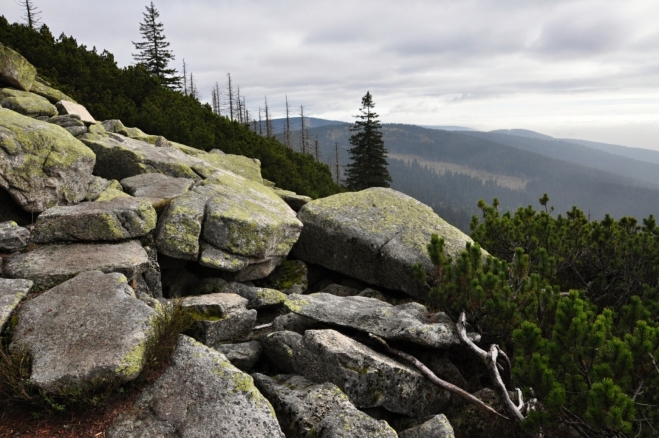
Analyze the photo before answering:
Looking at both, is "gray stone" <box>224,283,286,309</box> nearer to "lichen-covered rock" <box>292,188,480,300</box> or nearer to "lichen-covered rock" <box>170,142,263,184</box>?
"lichen-covered rock" <box>292,188,480,300</box>

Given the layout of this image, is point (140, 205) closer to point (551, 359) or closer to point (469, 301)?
point (469, 301)

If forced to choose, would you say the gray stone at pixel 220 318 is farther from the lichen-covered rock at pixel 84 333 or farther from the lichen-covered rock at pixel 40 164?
the lichen-covered rock at pixel 40 164

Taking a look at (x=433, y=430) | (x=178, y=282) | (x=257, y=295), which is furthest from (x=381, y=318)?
(x=178, y=282)

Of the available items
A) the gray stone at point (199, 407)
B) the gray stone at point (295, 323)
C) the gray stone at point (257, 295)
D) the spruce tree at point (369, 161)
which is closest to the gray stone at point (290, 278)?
the gray stone at point (257, 295)

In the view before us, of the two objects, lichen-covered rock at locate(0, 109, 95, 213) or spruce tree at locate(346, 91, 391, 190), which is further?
spruce tree at locate(346, 91, 391, 190)

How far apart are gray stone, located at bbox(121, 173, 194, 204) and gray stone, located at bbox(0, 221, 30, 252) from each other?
333 centimetres

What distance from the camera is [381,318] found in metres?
9.43

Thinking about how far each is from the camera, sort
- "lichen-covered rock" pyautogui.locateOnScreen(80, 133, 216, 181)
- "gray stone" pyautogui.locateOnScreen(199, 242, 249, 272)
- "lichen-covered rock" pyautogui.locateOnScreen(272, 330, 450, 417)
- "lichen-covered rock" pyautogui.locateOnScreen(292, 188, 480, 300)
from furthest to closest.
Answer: "lichen-covered rock" pyautogui.locateOnScreen(80, 133, 216, 181)
"lichen-covered rock" pyautogui.locateOnScreen(292, 188, 480, 300)
"gray stone" pyautogui.locateOnScreen(199, 242, 249, 272)
"lichen-covered rock" pyautogui.locateOnScreen(272, 330, 450, 417)

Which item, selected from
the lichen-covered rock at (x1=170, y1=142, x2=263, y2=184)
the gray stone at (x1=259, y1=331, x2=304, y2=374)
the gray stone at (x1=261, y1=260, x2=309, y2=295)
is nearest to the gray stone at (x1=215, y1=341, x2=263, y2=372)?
the gray stone at (x1=259, y1=331, x2=304, y2=374)

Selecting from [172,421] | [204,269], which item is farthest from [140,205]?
[172,421]

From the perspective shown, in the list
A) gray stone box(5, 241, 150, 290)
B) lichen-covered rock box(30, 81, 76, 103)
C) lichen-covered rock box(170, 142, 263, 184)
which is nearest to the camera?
gray stone box(5, 241, 150, 290)

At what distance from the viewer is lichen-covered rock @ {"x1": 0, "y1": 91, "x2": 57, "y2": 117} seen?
15555 mm

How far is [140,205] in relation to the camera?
403 inches

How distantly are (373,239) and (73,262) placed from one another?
877 centimetres
